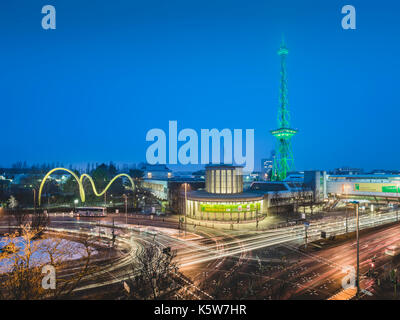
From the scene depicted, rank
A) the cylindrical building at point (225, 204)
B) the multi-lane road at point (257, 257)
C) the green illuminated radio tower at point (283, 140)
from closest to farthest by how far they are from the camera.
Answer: the multi-lane road at point (257, 257), the cylindrical building at point (225, 204), the green illuminated radio tower at point (283, 140)

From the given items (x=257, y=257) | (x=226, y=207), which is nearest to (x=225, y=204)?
(x=226, y=207)

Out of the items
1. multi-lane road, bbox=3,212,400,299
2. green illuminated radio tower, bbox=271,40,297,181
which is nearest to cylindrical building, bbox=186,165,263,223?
multi-lane road, bbox=3,212,400,299

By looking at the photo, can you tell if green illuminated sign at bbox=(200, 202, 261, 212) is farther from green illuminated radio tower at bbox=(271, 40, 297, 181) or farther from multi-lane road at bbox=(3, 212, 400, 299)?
green illuminated radio tower at bbox=(271, 40, 297, 181)

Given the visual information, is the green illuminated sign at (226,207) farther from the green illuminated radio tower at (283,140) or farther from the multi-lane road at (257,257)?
the green illuminated radio tower at (283,140)

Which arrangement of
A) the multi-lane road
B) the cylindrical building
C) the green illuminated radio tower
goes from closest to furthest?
1. the multi-lane road
2. the cylindrical building
3. the green illuminated radio tower

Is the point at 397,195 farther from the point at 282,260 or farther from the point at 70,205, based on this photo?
the point at 70,205

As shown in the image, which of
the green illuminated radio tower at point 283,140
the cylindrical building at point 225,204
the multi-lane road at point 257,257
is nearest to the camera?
the multi-lane road at point 257,257

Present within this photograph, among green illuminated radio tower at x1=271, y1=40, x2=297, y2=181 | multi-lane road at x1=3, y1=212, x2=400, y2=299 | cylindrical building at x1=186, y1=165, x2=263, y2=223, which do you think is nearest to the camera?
multi-lane road at x1=3, y1=212, x2=400, y2=299

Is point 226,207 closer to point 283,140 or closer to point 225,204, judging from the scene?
point 225,204

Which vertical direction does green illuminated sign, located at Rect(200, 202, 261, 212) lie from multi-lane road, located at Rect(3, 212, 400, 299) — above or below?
above

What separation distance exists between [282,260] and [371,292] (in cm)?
812

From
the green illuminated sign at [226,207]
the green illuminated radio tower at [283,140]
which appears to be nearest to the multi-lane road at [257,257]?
the green illuminated sign at [226,207]
